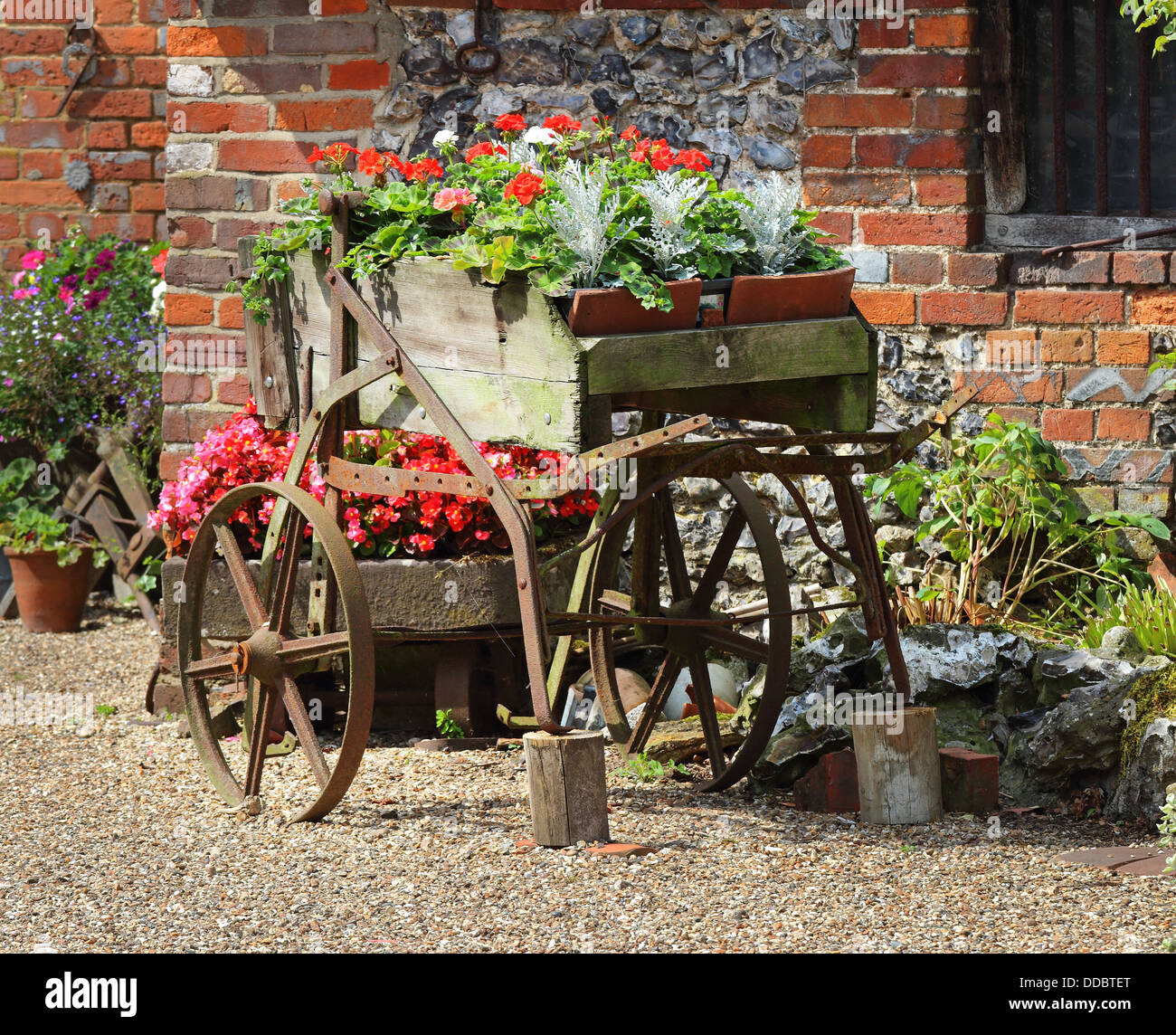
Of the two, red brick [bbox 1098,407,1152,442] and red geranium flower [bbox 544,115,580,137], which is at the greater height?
red geranium flower [bbox 544,115,580,137]

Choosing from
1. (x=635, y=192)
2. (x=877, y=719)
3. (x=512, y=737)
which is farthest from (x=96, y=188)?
(x=877, y=719)

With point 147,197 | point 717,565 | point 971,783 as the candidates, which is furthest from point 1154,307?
point 147,197

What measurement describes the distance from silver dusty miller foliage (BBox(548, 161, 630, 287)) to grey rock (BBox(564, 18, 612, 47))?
1.97 m

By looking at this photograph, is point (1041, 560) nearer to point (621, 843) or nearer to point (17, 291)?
point (621, 843)

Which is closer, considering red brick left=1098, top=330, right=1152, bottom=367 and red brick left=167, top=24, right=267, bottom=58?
red brick left=1098, top=330, right=1152, bottom=367

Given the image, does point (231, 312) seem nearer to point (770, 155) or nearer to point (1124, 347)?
point (770, 155)

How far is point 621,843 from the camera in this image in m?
3.31

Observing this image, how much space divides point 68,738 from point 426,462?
1.42m

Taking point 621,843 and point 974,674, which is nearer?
point 621,843

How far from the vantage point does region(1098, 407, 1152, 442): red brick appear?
4641 millimetres

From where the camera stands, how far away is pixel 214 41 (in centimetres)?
498

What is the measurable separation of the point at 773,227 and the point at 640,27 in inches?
72.3

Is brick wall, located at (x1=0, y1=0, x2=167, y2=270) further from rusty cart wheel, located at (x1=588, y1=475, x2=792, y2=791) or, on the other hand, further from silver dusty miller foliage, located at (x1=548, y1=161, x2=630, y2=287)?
silver dusty miller foliage, located at (x1=548, y1=161, x2=630, y2=287)

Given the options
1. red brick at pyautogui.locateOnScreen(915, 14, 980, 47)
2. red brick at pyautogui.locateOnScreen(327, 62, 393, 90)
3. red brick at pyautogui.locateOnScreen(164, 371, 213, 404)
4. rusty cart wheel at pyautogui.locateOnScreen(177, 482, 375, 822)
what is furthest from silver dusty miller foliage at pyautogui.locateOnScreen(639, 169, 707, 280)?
red brick at pyautogui.locateOnScreen(164, 371, 213, 404)
